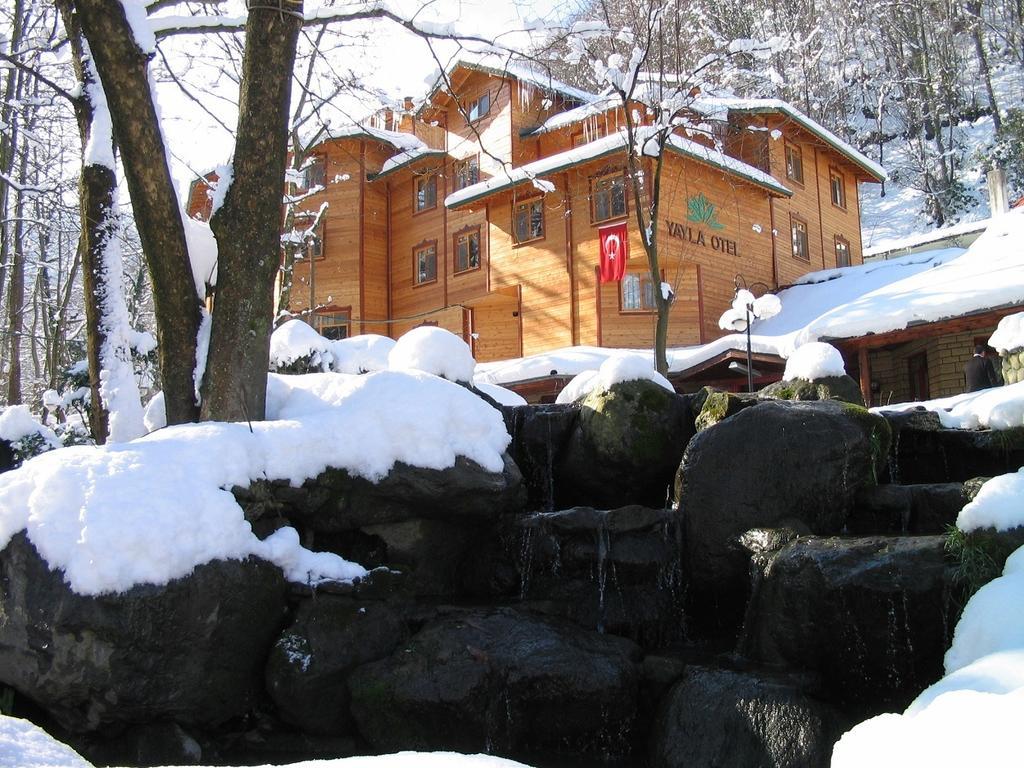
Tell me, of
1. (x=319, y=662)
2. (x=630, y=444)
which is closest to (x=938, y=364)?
(x=630, y=444)

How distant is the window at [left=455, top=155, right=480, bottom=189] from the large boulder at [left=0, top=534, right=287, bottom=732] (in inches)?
931

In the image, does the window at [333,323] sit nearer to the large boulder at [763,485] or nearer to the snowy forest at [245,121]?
the snowy forest at [245,121]

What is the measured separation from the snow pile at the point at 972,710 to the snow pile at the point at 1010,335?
8462mm

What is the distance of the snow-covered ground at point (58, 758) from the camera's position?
2.08 m

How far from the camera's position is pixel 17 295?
20.2 meters

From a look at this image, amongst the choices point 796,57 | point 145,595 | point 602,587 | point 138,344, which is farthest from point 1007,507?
point 796,57

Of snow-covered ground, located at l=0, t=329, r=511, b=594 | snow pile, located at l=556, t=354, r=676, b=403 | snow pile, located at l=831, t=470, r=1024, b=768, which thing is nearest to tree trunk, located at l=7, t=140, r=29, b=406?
snow-covered ground, located at l=0, t=329, r=511, b=594

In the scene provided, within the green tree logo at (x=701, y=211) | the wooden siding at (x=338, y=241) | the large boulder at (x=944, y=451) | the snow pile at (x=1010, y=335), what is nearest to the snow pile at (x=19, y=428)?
the large boulder at (x=944, y=451)

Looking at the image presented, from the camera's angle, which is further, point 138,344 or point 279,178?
point 138,344

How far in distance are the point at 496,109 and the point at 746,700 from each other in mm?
24403

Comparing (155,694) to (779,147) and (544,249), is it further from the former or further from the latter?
(779,147)

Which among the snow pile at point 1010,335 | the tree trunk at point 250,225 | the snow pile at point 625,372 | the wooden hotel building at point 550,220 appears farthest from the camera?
the wooden hotel building at point 550,220

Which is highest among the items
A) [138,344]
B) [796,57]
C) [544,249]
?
[796,57]

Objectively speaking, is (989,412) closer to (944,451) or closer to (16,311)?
(944,451)
